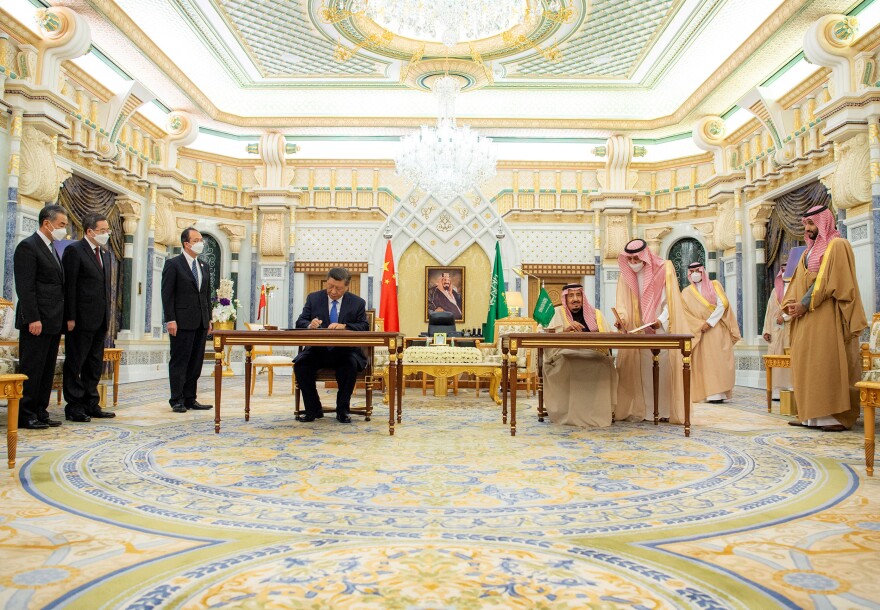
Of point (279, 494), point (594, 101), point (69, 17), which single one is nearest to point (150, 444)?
point (279, 494)

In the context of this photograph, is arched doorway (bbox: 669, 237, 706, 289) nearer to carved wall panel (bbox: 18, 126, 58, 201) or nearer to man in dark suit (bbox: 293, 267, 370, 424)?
man in dark suit (bbox: 293, 267, 370, 424)

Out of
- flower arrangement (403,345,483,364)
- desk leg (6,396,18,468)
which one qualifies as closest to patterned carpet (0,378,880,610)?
desk leg (6,396,18,468)

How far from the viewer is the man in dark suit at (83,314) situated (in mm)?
4773

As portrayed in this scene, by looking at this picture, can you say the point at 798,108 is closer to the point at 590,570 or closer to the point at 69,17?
the point at 590,570

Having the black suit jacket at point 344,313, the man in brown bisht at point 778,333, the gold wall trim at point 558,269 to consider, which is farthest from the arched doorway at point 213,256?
the man in brown bisht at point 778,333

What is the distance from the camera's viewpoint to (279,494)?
2668mm

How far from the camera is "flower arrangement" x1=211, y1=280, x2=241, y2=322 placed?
10.2 metres

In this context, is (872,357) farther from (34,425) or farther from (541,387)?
(34,425)

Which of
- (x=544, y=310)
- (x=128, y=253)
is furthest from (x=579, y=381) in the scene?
(x=128, y=253)

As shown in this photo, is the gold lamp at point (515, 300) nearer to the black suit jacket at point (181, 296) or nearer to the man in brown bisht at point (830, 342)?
the man in brown bisht at point (830, 342)

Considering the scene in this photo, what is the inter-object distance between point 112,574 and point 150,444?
93.1 inches

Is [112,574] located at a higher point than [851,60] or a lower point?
lower

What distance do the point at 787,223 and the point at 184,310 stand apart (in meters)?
8.62

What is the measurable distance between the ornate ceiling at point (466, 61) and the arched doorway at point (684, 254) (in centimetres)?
229
